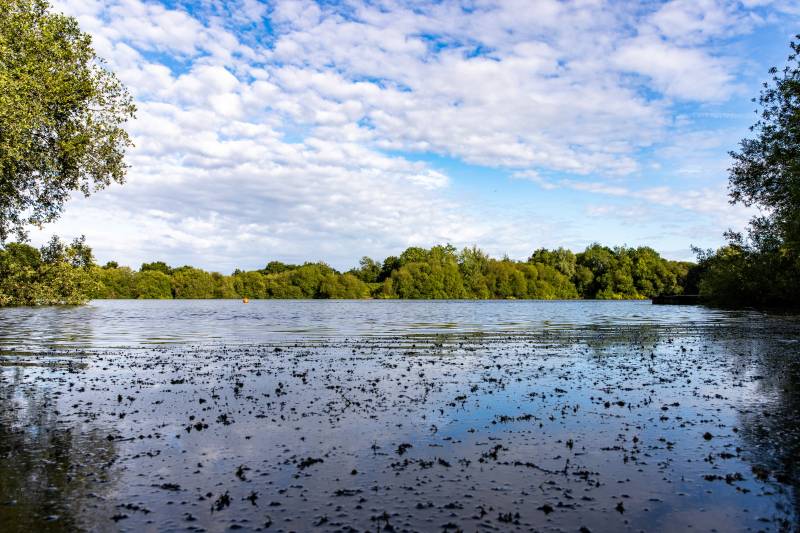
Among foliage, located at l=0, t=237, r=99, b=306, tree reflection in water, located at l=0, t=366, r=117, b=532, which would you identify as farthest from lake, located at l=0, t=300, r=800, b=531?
foliage, located at l=0, t=237, r=99, b=306

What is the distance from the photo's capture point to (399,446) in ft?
43.0

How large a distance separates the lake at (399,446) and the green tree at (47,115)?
8.49 meters

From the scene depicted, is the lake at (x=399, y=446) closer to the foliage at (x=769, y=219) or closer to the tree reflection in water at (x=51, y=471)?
the tree reflection in water at (x=51, y=471)

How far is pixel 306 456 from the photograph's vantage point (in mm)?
12375

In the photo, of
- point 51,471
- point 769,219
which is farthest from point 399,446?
point 769,219

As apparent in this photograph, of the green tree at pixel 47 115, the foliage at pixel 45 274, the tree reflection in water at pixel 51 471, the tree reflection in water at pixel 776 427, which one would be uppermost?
the green tree at pixel 47 115

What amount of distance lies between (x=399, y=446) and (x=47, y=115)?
22.5m

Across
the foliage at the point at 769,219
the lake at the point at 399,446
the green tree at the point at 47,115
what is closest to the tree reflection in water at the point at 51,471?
the lake at the point at 399,446

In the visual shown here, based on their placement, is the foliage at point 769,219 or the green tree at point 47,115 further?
the foliage at point 769,219

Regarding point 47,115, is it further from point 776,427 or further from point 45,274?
point 776,427

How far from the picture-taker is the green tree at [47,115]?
21531 mm

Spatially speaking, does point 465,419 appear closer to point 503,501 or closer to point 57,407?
point 503,501

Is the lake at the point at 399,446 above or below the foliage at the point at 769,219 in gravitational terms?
below

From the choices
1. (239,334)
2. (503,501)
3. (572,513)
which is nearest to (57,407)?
(503,501)
